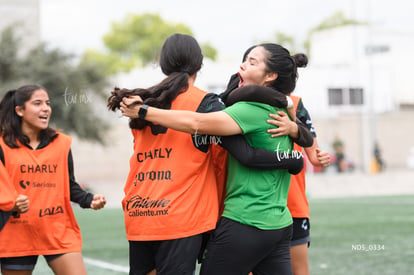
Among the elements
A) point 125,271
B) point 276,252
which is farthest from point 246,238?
point 125,271

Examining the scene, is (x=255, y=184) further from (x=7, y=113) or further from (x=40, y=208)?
(x=7, y=113)

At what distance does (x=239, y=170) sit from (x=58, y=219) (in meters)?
1.70

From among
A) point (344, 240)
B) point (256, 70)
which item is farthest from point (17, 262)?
point (344, 240)

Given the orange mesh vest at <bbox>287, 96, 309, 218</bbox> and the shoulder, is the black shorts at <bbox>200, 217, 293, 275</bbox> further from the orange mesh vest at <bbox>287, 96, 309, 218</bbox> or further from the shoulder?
the orange mesh vest at <bbox>287, 96, 309, 218</bbox>

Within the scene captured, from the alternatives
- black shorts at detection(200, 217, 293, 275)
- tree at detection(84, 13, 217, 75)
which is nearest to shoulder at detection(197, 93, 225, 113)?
black shorts at detection(200, 217, 293, 275)

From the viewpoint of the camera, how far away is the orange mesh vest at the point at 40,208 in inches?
189

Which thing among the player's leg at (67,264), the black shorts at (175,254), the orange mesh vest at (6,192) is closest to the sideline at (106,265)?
the player's leg at (67,264)

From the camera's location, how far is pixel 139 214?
151 inches

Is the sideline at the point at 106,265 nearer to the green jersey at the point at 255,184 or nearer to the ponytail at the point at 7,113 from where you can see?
the ponytail at the point at 7,113

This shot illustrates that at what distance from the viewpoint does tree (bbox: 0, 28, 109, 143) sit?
27.4m

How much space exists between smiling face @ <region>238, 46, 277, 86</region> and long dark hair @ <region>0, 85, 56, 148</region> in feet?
5.94

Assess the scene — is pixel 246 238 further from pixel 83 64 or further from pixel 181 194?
pixel 83 64

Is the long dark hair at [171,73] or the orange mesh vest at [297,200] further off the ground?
the long dark hair at [171,73]

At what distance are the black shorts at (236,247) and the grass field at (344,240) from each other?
4.28 m
